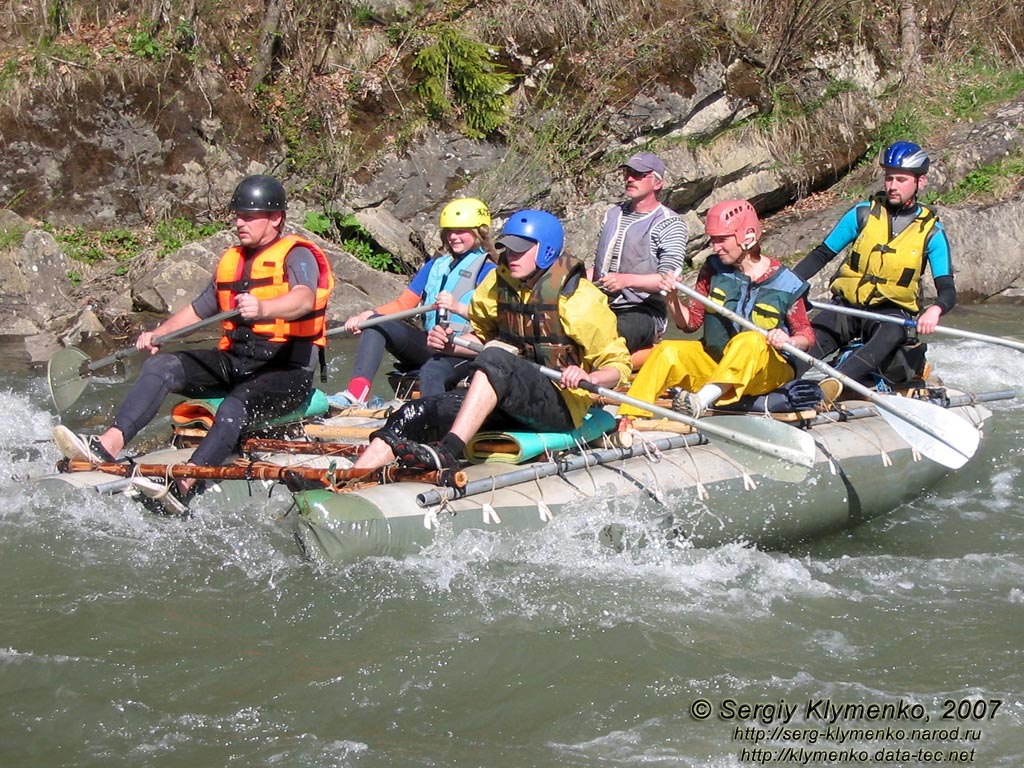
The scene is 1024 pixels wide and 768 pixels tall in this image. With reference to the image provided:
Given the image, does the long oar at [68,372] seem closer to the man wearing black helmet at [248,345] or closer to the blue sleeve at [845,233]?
the man wearing black helmet at [248,345]

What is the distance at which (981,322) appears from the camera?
11.7m

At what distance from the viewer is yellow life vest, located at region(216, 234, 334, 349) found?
6199 millimetres

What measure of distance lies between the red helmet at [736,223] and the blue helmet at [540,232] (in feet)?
3.84

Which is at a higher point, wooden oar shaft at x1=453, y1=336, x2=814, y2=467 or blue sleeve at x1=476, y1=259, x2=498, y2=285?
blue sleeve at x1=476, y1=259, x2=498, y2=285

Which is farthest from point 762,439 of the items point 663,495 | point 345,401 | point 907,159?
point 345,401

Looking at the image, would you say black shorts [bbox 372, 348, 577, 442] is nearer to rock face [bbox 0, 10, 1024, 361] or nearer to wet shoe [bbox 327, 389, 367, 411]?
wet shoe [bbox 327, 389, 367, 411]

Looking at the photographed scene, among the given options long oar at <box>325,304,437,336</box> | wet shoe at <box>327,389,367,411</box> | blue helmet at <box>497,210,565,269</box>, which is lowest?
wet shoe at <box>327,389,367,411</box>

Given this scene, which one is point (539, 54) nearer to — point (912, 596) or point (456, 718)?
point (912, 596)

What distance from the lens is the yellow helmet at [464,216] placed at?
7.02m

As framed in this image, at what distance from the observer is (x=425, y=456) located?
538 centimetres

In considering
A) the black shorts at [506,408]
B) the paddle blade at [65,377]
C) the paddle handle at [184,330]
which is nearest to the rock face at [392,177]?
the paddle blade at [65,377]

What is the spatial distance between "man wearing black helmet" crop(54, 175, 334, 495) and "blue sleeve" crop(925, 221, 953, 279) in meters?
3.54

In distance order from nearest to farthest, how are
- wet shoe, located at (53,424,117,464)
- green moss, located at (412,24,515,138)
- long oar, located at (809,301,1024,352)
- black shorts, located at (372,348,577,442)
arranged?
black shorts, located at (372,348,577,442) < wet shoe, located at (53,424,117,464) < long oar, located at (809,301,1024,352) < green moss, located at (412,24,515,138)

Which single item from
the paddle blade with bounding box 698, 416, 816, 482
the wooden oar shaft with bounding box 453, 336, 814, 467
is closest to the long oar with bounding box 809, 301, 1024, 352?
the paddle blade with bounding box 698, 416, 816, 482
